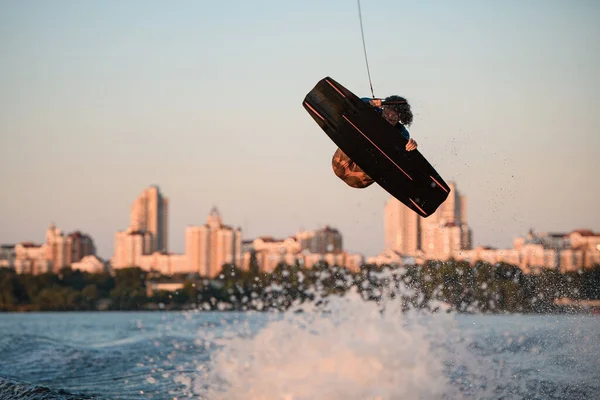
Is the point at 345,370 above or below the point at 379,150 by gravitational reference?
below

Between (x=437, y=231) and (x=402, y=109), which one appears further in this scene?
(x=437, y=231)

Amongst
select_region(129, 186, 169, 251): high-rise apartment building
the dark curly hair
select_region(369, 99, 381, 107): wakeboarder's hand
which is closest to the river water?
the dark curly hair

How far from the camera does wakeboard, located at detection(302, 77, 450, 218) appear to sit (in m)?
9.94

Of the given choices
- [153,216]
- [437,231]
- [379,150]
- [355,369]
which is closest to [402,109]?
[379,150]

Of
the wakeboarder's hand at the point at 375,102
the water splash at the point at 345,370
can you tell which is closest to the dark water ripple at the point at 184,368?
the water splash at the point at 345,370

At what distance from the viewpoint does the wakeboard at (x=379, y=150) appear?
391 inches

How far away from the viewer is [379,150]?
994cm

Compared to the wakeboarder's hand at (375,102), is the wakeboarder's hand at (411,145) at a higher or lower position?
lower

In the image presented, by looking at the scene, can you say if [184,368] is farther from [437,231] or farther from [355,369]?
[355,369]

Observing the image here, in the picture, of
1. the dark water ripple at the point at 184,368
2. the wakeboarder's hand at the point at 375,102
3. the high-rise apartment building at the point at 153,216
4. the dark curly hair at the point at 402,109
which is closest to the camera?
the dark curly hair at the point at 402,109

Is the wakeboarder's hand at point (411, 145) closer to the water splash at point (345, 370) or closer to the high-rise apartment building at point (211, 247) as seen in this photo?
the water splash at point (345, 370)

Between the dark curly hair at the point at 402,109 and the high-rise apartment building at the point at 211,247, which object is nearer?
the dark curly hair at the point at 402,109

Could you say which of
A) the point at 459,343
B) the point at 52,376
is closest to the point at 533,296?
the point at 459,343

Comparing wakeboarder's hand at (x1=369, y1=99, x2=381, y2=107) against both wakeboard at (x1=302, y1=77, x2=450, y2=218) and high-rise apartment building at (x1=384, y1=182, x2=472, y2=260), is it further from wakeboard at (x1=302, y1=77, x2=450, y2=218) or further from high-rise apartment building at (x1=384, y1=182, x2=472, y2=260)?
high-rise apartment building at (x1=384, y1=182, x2=472, y2=260)
